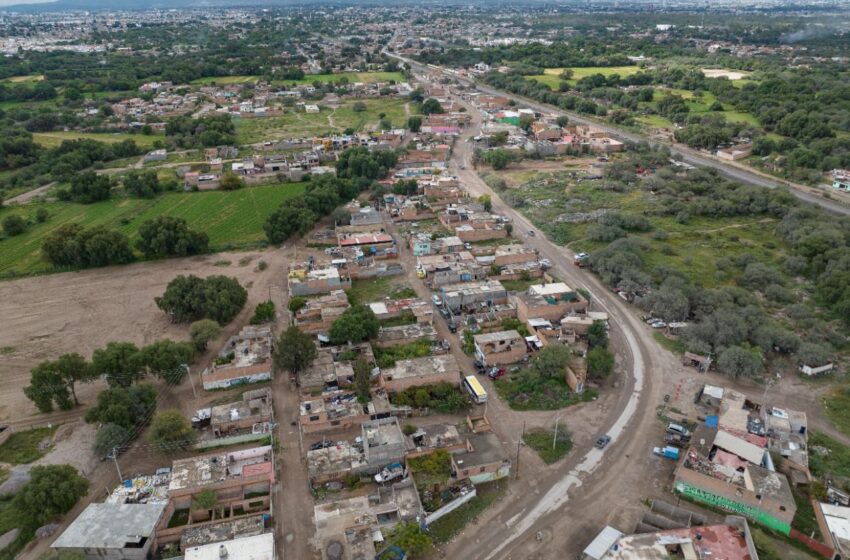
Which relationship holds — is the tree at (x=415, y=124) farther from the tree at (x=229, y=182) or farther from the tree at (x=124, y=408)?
the tree at (x=124, y=408)

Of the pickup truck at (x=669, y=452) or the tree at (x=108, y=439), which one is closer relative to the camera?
the tree at (x=108, y=439)

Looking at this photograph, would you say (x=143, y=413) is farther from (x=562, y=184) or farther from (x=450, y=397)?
(x=562, y=184)

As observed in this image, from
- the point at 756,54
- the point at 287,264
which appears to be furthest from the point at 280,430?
the point at 756,54

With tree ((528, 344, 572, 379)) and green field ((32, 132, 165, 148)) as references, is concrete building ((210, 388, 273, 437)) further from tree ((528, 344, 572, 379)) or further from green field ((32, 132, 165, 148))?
green field ((32, 132, 165, 148))

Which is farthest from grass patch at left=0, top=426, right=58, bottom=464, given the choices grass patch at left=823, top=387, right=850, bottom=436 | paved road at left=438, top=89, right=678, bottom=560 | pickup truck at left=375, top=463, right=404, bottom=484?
grass patch at left=823, top=387, right=850, bottom=436

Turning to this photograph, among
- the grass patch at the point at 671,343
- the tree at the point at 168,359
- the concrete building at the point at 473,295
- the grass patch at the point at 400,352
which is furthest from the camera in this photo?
the concrete building at the point at 473,295

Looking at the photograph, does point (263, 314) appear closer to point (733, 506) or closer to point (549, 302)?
point (549, 302)

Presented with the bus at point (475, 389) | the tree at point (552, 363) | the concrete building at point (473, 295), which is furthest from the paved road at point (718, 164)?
the bus at point (475, 389)

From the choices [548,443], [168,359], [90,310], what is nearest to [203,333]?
[168,359]
